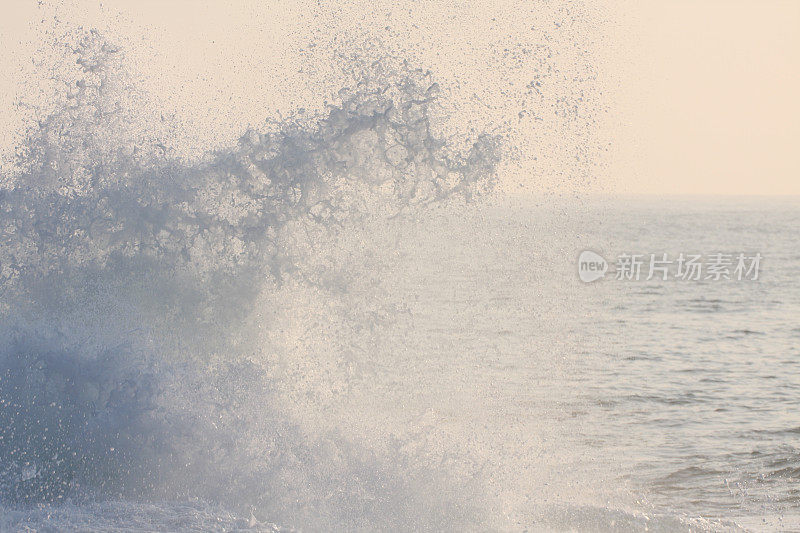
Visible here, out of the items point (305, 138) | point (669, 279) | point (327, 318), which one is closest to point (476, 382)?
point (327, 318)

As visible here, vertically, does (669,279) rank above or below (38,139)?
below

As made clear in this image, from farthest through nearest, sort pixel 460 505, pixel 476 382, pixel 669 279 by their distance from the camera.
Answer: pixel 669 279 < pixel 476 382 < pixel 460 505

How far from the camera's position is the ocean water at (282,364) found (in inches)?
288

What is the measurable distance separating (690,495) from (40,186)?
7.41 m

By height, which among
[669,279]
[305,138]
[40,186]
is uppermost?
[305,138]

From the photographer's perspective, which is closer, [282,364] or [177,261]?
[282,364]

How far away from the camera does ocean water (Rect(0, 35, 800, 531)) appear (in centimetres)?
732

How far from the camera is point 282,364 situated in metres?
8.47

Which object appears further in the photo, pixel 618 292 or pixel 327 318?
pixel 618 292

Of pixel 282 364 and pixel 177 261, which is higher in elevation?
pixel 177 261

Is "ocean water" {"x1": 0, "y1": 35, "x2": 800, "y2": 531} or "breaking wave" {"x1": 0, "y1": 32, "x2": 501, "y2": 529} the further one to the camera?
"breaking wave" {"x1": 0, "y1": 32, "x2": 501, "y2": 529}

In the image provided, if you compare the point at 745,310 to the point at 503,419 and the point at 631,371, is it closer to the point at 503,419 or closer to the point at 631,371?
the point at 631,371

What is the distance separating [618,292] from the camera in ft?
92.6

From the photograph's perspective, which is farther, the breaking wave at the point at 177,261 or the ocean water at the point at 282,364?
the breaking wave at the point at 177,261
